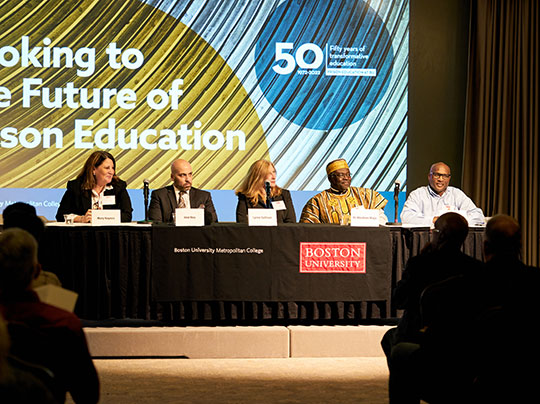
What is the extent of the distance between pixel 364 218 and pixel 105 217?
65.7 inches

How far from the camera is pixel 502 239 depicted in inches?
98.5

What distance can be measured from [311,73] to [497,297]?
4.62m

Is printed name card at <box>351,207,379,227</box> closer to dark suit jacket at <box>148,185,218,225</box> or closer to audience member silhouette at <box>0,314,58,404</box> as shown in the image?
dark suit jacket at <box>148,185,218,225</box>

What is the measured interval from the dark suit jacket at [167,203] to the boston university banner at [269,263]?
2.92 feet

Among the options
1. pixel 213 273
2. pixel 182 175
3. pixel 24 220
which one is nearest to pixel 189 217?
pixel 213 273

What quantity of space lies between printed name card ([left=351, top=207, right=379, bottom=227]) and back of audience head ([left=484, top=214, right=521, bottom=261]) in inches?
73.8

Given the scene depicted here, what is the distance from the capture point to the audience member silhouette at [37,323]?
5.93 ft

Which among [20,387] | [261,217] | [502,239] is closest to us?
[20,387]

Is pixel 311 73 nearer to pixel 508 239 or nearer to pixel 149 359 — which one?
pixel 149 359

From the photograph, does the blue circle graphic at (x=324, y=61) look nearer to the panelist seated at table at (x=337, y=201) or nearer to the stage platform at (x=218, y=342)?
the panelist seated at table at (x=337, y=201)

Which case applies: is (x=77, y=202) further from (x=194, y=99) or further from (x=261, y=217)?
(x=194, y=99)

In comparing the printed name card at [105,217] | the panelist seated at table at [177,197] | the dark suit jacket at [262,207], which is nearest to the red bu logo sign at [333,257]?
the dark suit jacket at [262,207]

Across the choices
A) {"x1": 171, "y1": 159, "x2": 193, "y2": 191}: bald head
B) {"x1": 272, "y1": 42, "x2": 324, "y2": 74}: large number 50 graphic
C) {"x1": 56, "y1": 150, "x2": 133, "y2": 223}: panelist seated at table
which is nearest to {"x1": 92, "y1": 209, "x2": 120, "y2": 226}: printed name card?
{"x1": 56, "y1": 150, "x2": 133, "y2": 223}: panelist seated at table

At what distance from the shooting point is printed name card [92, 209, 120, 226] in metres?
4.29
